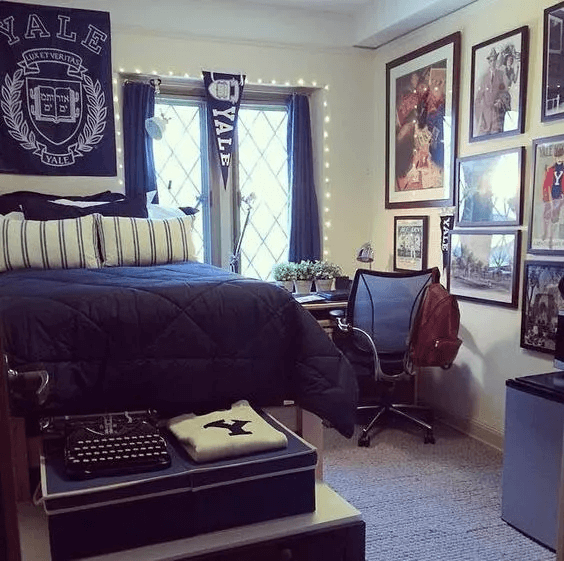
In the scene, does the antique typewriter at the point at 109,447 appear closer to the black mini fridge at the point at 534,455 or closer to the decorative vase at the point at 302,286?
the black mini fridge at the point at 534,455

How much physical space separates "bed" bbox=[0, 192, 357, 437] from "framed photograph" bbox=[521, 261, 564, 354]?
3.94 feet

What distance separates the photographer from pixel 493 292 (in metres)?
2.96

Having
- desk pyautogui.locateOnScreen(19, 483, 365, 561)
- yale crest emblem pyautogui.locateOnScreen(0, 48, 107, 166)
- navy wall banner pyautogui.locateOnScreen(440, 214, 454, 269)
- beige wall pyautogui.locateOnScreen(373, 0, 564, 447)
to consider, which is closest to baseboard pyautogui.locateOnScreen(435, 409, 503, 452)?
beige wall pyautogui.locateOnScreen(373, 0, 564, 447)

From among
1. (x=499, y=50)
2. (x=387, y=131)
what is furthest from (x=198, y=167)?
(x=499, y=50)

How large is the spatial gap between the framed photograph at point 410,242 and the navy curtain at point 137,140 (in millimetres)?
1587

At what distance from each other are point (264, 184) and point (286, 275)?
2.24 feet

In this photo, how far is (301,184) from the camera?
3.88m

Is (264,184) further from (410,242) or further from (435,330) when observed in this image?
(435,330)

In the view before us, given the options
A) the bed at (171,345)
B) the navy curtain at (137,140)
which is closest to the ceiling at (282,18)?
the navy curtain at (137,140)

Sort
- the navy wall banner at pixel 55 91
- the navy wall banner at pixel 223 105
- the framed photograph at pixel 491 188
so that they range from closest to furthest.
A: 1. the framed photograph at pixel 491 188
2. the navy wall banner at pixel 55 91
3. the navy wall banner at pixel 223 105

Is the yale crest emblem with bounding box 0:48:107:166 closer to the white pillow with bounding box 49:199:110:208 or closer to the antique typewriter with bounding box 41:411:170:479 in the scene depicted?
the white pillow with bounding box 49:199:110:208

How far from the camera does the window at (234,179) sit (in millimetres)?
3684

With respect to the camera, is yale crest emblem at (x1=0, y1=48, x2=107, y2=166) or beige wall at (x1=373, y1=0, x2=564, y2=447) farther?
yale crest emblem at (x1=0, y1=48, x2=107, y2=166)

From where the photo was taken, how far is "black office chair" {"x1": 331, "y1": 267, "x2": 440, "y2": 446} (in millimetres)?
3002
